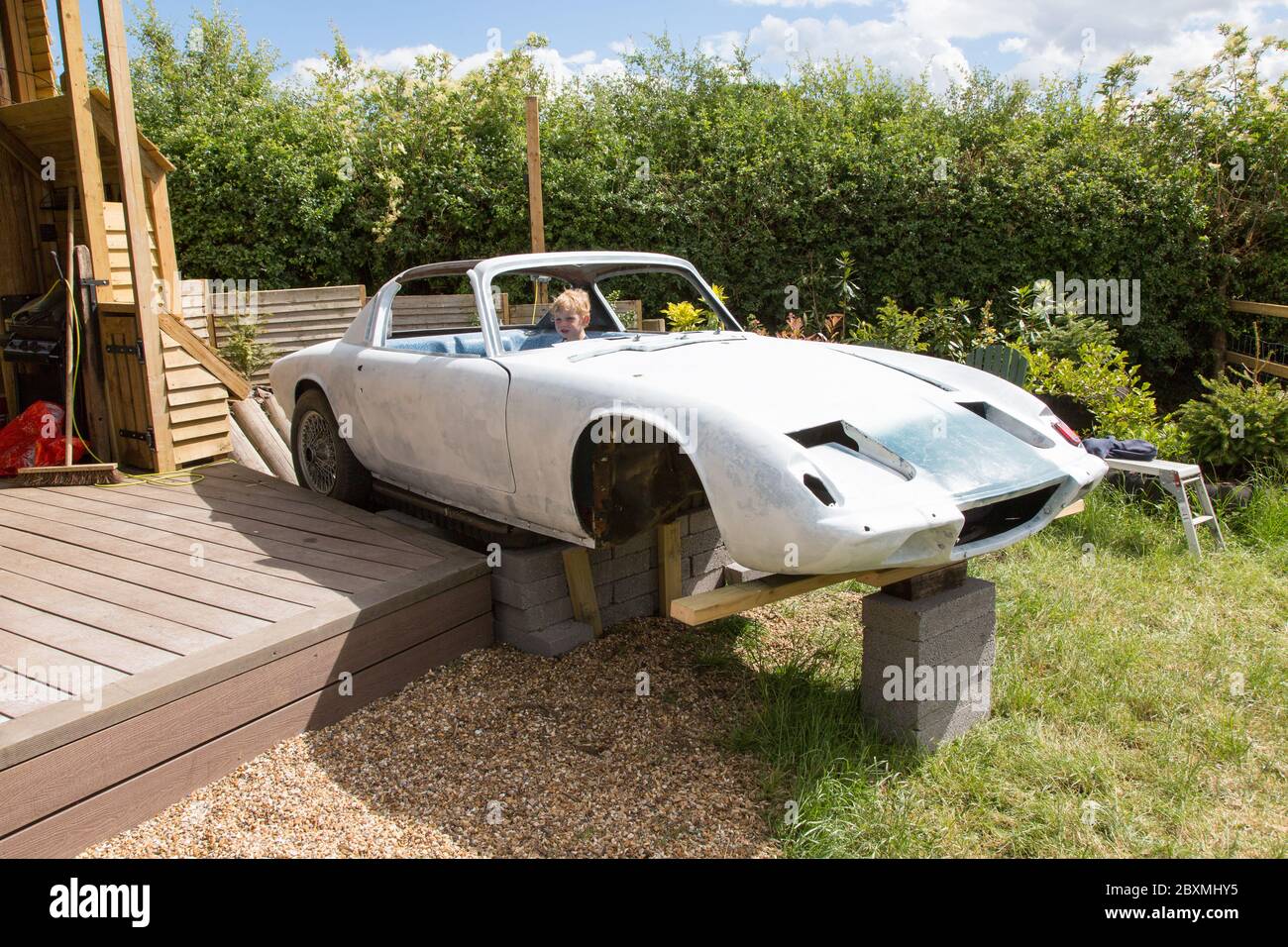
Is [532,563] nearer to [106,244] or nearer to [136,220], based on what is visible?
[136,220]

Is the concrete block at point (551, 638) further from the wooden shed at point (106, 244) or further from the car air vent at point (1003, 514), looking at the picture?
the wooden shed at point (106, 244)

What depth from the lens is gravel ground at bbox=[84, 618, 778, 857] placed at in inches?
114

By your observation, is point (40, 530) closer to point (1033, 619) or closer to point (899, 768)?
point (899, 768)

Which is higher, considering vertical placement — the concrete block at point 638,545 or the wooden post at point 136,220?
the wooden post at point 136,220

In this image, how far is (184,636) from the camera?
3.33 m

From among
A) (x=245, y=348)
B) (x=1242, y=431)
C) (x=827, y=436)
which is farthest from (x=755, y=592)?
(x=245, y=348)

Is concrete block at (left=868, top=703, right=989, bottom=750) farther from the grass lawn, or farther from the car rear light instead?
the car rear light

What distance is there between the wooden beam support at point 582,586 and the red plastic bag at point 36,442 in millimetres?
3766

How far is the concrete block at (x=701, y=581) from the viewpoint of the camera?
4786mm

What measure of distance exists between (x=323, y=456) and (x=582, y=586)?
77.9 inches

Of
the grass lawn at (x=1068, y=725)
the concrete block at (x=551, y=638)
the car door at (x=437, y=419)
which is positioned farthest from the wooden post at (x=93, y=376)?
the grass lawn at (x=1068, y=725)

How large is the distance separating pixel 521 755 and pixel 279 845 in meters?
0.87

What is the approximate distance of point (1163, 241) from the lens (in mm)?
10438

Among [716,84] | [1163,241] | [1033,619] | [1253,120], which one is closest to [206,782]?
[1033,619]
